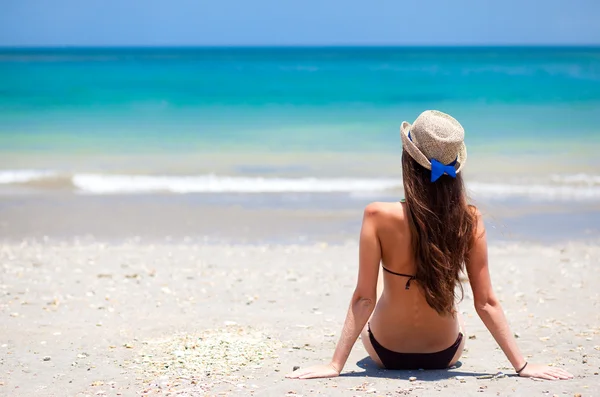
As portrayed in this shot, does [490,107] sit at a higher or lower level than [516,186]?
higher

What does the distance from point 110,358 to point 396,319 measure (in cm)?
167

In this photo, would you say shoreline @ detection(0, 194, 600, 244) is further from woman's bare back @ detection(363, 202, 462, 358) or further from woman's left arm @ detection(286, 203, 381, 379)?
woman's left arm @ detection(286, 203, 381, 379)

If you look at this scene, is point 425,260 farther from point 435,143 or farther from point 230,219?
point 230,219

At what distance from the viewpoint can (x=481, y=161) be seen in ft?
47.2

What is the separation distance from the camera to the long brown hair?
3.18 m

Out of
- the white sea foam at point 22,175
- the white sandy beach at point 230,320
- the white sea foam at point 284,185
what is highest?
the white sea foam at point 22,175

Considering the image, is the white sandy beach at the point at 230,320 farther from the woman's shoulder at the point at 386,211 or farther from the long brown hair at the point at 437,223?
the woman's shoulder at the point at 386,211

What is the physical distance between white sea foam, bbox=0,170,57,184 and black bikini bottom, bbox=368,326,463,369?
32.1 ft

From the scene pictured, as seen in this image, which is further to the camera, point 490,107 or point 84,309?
point 490,107

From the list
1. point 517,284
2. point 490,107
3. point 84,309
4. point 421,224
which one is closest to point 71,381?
point 84,309

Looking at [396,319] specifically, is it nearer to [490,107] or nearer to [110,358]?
[110,358]

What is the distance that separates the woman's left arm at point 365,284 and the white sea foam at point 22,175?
9.91 m

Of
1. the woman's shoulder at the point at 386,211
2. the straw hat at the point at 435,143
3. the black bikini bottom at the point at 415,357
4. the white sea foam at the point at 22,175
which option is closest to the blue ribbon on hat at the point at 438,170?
the straw hat at the point at 435,143

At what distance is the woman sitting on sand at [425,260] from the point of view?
3174mm
